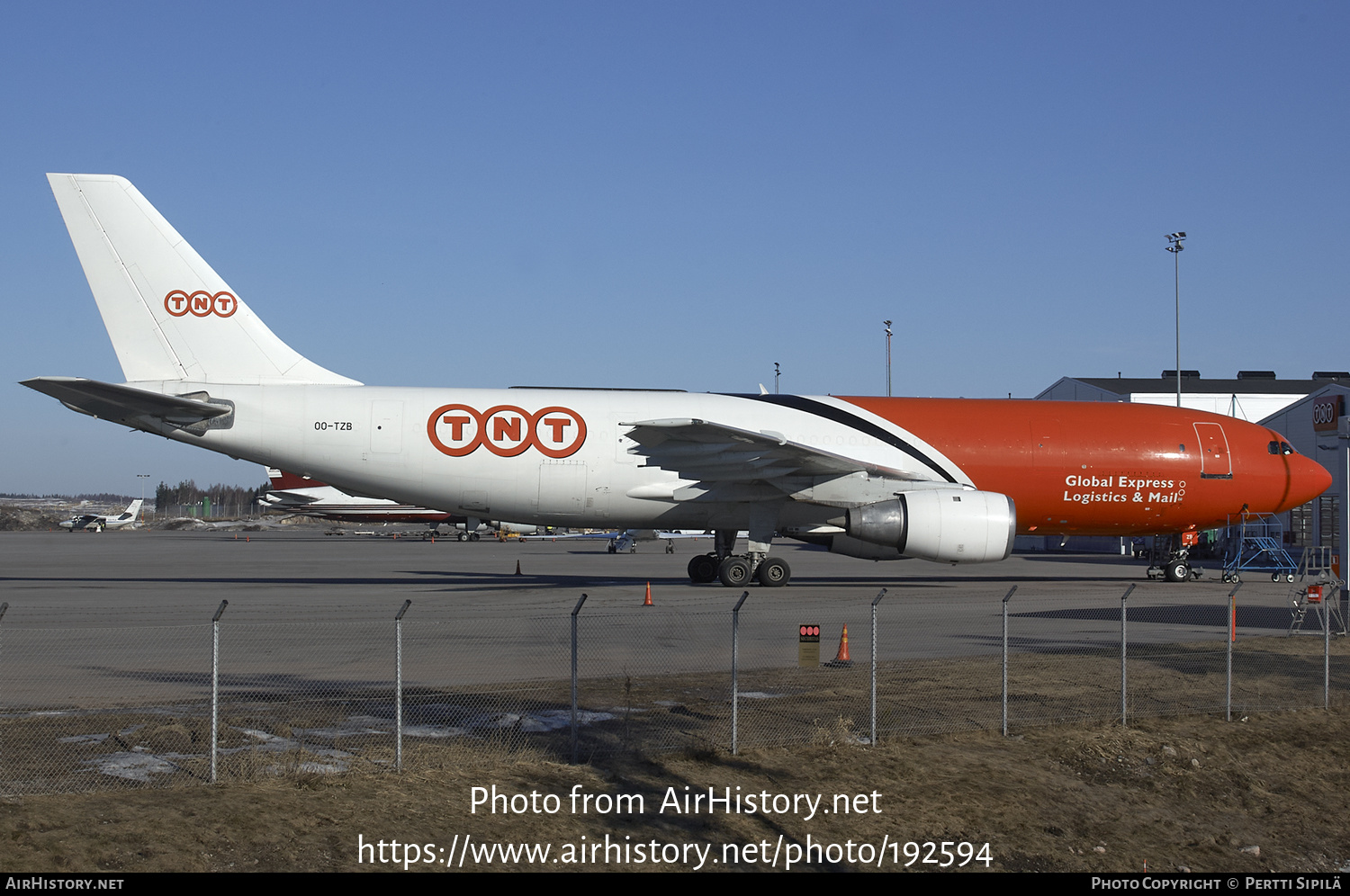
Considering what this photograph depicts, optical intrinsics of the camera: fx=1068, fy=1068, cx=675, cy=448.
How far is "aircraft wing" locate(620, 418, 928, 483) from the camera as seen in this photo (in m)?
21.1

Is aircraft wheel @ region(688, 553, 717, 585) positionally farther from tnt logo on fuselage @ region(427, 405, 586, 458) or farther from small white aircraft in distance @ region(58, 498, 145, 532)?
small white aircraft in distance @ region(58, 498, 145, 532)

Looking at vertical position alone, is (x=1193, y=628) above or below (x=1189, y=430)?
below

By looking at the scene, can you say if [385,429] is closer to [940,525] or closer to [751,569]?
[751,569]

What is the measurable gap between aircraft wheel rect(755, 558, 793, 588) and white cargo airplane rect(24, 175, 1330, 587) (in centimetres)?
4

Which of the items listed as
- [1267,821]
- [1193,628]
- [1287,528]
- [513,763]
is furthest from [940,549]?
[1287,528]

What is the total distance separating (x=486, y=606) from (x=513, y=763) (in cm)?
984

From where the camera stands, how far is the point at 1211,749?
9.78 metres

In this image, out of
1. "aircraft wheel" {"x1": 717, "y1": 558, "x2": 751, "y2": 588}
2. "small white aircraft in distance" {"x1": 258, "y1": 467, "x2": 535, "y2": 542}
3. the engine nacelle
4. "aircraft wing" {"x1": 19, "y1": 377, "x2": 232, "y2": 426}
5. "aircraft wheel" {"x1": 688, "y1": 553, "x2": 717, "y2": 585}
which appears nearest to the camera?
"aircraft wing" {"x1": 19, "y1": 377, "x2": 232, "y2": 426}

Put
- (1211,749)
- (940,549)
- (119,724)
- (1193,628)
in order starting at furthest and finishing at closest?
(940,549) < (1193,628) < (1211,749) < (119,724)

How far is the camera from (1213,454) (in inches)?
990

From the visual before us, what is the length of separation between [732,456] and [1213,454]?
472 inches

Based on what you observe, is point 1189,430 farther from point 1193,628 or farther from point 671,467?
point 671,467

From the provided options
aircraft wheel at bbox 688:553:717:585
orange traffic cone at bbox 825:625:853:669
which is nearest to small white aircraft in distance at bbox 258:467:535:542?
aircraft wheel at bbox 688:553:717:585

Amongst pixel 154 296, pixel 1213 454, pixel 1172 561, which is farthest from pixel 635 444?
Answer: pixel 1172 561
